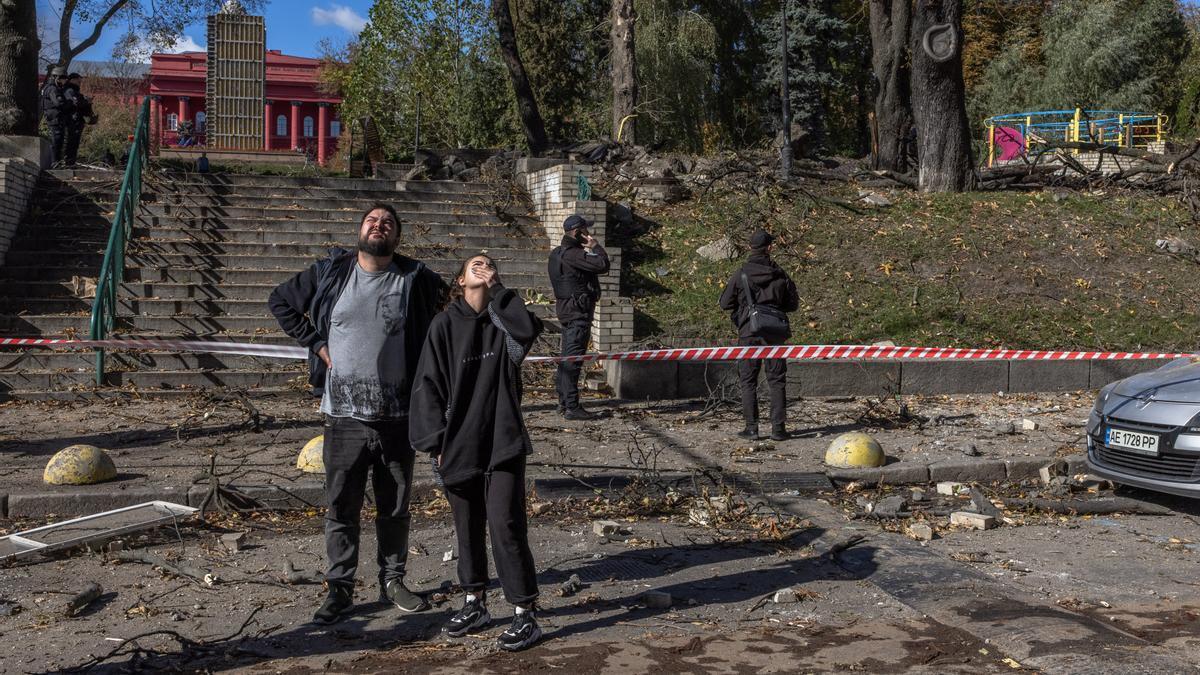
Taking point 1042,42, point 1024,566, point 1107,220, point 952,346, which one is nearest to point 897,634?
point 1024,566

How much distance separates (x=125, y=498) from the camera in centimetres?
720

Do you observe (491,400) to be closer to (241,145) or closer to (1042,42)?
(241,145)

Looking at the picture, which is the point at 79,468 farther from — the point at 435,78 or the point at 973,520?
the point at 435,78

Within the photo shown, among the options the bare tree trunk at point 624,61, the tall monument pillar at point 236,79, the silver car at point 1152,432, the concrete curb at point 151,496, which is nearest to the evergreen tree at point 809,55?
the bare tree trunk at point 624,61

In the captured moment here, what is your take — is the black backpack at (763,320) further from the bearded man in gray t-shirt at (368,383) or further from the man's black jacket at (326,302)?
the bearded man in gray t-shirt at (368,383)

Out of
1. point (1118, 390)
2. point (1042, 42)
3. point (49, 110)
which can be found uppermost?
point (1042, 42)

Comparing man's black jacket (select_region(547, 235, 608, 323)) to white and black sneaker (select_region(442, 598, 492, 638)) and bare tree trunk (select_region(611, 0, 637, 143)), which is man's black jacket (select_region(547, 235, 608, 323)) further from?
bare tree trunk (select_region(611, 0, 637, 143))

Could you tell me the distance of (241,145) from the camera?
29.3m

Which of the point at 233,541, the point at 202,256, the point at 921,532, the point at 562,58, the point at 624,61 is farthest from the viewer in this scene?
the point at 562,58

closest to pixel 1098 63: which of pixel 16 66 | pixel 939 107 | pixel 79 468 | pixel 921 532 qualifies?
pixel 939 107

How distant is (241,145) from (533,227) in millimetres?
15555

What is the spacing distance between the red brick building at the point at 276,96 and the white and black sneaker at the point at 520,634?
54878mm

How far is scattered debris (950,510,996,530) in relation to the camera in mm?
7199

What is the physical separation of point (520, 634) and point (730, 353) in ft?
20.3
